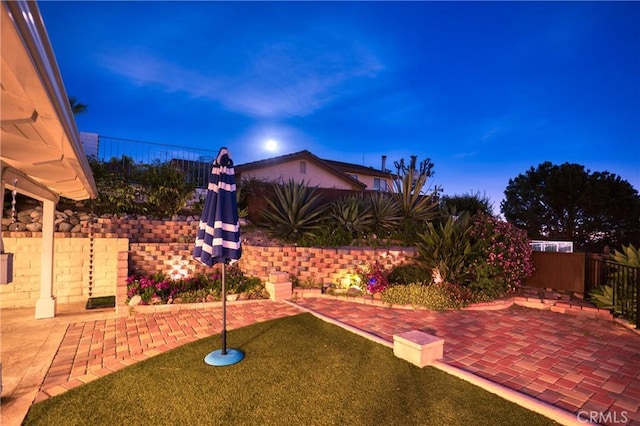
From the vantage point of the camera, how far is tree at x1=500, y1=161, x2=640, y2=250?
18141 millimetres

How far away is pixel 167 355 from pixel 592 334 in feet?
23.0

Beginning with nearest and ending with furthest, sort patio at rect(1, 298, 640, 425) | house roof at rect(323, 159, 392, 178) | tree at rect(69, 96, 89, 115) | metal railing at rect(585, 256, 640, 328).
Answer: patio at rect(1, 298, 640, 425) < metal railing at rect(585, 256, 640, 328) < tree at rect(69, 96, 89, 115) < house roof at rect(323, 159, 392, 178)

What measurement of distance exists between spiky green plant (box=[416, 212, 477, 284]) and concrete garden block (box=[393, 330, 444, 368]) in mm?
3498

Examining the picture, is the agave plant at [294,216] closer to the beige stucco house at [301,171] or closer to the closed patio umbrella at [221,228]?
the closed patio umbrella at [221,228]

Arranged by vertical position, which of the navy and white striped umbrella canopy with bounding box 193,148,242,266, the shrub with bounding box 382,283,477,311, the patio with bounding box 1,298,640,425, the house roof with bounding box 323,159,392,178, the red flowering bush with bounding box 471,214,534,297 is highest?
the house roof with bounding box 323,159,392,178

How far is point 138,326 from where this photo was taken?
5.73 meters

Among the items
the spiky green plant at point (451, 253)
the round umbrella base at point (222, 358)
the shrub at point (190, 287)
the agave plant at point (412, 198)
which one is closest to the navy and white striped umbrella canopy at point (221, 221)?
the round umbrella base at point (222, 358)

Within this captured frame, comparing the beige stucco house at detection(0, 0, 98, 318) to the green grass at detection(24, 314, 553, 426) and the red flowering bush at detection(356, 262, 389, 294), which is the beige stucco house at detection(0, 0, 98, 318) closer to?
the green grass at detection(24, 314, 553, 426)

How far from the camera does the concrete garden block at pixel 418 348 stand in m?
4.13

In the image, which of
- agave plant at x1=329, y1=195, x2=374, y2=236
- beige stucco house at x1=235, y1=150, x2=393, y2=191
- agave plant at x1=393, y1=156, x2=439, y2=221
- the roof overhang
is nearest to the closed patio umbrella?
the roof overhang

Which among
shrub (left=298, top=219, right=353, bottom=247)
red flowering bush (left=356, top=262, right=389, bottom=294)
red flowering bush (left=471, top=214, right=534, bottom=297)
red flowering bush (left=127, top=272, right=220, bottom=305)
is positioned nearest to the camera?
red flowering bush (left=127, top=272, right=220, bottom=305)

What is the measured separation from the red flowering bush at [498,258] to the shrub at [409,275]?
3.71 feet

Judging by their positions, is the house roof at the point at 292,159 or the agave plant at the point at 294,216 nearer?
the agave plant at the point at 294,216

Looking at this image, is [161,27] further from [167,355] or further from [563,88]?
[563,88]
